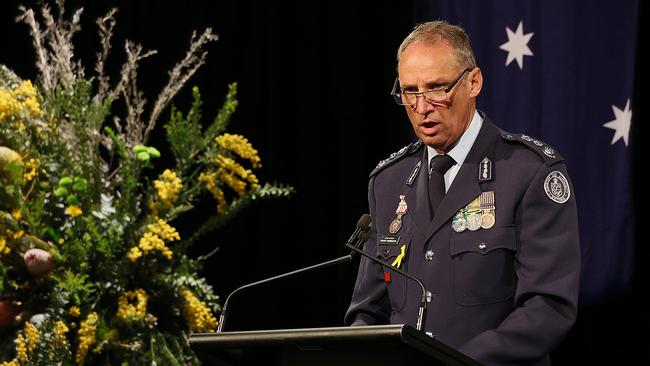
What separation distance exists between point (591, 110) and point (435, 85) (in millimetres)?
1687

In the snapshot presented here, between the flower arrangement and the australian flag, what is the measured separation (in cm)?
120

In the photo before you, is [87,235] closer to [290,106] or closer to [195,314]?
[195,314]

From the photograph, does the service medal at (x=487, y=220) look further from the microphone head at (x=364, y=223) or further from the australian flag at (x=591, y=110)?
the australian flag at (x=591, y=110)

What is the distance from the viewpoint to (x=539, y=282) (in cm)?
204

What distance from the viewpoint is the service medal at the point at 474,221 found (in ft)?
7.23

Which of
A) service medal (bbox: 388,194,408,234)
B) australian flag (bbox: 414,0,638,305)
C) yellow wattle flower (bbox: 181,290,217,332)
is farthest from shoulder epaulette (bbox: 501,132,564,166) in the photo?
australian flag (bbox: 414,0,638,305)

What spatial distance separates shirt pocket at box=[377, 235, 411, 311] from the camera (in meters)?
→ 2.30

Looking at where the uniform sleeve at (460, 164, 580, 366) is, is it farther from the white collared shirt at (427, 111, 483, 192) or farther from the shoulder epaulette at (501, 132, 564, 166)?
the white collared shirt at (427, 111, 483, 192)

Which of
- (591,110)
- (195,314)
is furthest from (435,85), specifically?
(591,110)

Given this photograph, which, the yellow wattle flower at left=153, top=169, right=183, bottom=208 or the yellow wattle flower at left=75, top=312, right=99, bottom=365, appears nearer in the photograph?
the yellow wattle flower at left=75, top=312, right=99, bottom=365

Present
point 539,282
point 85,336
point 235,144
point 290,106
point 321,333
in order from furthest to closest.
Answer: point 290,106 → point 235,144 → point 85,336 → point 539,282 → point 321,333

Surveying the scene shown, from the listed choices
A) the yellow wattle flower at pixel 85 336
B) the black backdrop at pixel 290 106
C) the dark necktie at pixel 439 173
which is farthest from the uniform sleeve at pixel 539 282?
the black backdrop at pixel 290 106

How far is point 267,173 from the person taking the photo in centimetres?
448

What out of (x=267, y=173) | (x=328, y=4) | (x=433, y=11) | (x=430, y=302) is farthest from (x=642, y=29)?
(x=430, y=302)
